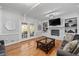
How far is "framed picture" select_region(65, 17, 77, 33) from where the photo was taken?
65.9 inches

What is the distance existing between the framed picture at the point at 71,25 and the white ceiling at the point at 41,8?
131 mm

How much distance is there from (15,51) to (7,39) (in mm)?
236

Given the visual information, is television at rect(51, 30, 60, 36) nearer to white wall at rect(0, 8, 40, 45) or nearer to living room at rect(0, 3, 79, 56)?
living room at rect(0, 3, 79, 56)

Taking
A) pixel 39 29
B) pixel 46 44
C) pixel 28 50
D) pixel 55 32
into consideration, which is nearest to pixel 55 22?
pixel 55 32

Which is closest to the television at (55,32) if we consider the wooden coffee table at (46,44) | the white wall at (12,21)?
the wooden coffee table at (46,44)

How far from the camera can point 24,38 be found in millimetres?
1723

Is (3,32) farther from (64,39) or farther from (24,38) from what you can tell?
(64,39)

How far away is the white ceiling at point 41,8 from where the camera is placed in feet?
5.44

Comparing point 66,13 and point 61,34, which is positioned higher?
point 66,13

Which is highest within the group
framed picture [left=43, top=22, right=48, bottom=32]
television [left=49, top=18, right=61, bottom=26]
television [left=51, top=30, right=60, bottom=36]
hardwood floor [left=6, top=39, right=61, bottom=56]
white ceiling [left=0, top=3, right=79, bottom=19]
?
white ceiling [left=0, top=3, right=79, bottom=19]

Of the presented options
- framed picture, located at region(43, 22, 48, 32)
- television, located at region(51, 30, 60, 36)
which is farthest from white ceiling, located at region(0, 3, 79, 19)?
television, located at region(51, 30, 60, 36)

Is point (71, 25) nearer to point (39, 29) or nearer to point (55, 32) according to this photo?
point (55, 32)

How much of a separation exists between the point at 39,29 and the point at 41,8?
1.15 feet

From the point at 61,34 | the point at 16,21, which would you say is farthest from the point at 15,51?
the point at 61,34
